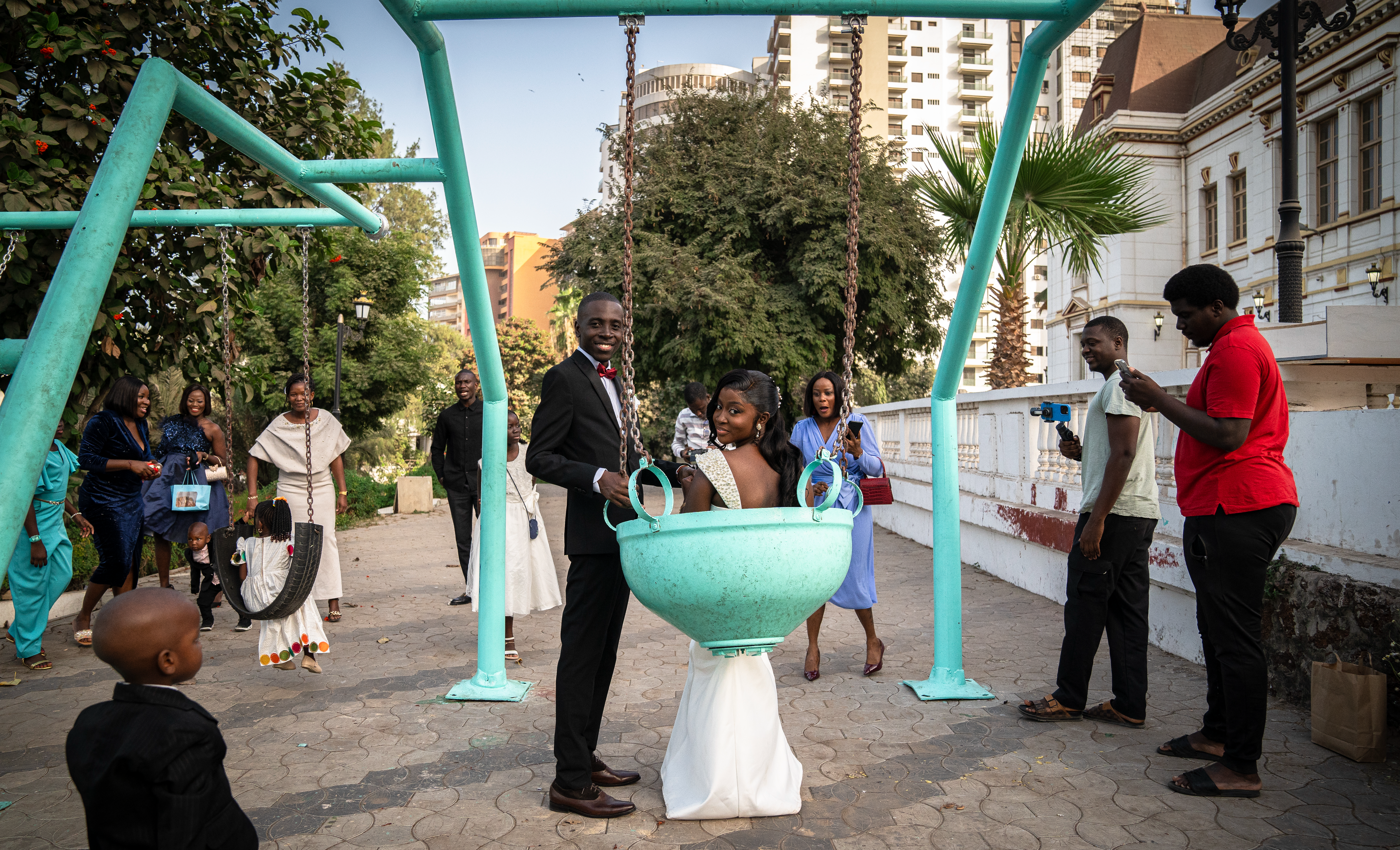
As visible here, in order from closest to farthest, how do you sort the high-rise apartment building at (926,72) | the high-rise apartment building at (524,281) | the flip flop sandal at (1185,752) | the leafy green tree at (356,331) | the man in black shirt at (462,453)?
the flip flop sandal at (1185,752), the man in black shirt at (462,453), the leafy green tree at (356,331), the high-rise apartment building at (926,72), the high-rise apartment building at (524,281)

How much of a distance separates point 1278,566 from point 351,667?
5.46 meters

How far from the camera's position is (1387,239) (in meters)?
19.7

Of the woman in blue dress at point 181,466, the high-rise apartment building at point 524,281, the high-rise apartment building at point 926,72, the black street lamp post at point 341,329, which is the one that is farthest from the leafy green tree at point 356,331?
the high-rise apartment building at point 524,281

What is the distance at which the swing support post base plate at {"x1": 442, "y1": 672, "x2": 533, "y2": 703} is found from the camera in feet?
15.8

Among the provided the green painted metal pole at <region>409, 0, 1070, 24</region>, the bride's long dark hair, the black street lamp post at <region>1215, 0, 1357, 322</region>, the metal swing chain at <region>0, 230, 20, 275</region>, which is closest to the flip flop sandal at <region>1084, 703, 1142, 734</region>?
the bride's long dark hair

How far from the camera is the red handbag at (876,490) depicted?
4973mm

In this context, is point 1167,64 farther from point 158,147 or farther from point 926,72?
point 926,72

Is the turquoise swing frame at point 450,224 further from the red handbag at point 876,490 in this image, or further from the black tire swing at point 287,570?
the black tire swing at point 287,570

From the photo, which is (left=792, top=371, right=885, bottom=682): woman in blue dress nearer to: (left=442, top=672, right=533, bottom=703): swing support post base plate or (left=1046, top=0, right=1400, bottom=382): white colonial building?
(left=442, top=672, right=533, bottom=703): swing support post base plate

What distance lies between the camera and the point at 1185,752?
150 inches

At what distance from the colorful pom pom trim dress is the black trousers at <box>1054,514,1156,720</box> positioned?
3992 millimetres

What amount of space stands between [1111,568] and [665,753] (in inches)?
92.4

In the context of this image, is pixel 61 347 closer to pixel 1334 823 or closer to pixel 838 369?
pixel 1334 823

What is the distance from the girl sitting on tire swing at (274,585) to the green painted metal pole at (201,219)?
4.97 ft
